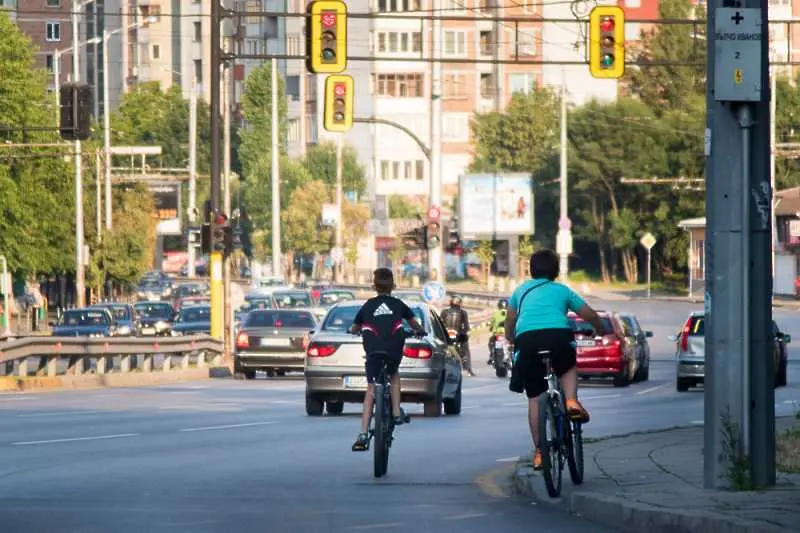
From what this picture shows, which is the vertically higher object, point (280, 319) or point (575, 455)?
point (575, 455)

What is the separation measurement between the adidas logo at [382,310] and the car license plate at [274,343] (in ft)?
82.8

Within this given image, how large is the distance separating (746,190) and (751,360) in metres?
1.13

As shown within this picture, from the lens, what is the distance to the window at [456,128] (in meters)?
155

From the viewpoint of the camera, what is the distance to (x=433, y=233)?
55.8 metres

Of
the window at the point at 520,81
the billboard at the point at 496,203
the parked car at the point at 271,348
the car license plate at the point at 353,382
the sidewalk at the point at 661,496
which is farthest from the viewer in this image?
the window at the point at 520,81

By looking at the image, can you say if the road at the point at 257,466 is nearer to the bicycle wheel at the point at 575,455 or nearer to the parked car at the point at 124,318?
the bicycle wheel at the point at 575,455

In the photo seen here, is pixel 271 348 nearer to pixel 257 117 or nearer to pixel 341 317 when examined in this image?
pixel 341 317

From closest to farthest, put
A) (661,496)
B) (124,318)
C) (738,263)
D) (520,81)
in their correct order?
(661,496)
(738,263)
(124,318)
(520,81)

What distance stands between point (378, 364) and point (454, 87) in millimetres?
137124

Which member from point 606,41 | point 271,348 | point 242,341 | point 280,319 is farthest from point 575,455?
point 280,319

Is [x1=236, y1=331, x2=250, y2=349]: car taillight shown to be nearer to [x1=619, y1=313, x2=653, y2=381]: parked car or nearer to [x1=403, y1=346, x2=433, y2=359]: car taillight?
[x1=619, y1=313, x2=653, y2=381]: parked car

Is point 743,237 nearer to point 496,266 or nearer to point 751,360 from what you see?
point 751,360

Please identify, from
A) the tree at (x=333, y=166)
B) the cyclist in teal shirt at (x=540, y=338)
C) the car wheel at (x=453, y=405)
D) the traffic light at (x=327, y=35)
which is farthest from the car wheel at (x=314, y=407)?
the tree at (x=333, y=166)

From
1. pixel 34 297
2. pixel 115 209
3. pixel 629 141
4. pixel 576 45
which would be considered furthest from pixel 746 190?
pixel 629 141
